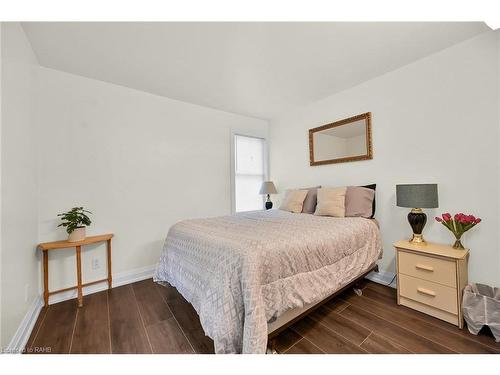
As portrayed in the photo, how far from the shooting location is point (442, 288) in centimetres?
166

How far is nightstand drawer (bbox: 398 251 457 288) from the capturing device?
1.63 meters

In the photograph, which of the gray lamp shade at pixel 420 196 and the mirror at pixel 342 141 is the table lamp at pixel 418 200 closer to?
the gray lamp shade at pixel 420 196

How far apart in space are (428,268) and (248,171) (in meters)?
2.87

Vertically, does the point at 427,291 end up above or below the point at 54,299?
above

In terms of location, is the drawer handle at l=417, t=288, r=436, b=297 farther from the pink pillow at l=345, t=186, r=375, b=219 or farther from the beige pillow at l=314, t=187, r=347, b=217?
the beige pillow at l=314, t=187, r=347, b=217

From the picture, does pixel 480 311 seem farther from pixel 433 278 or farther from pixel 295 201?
pixel 295 201

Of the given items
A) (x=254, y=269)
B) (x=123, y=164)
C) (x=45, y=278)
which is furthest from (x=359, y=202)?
(x=45, y=278)

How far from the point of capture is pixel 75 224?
6.82 feet

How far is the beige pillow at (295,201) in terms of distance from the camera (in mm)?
2922

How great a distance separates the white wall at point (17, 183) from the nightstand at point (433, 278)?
304 cm

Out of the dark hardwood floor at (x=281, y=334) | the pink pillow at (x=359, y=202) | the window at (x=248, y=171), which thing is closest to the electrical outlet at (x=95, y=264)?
the dark hardwood floor at (x=281, y=334)

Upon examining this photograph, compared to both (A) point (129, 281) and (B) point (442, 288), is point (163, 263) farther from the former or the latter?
(B) point (442, 288)
